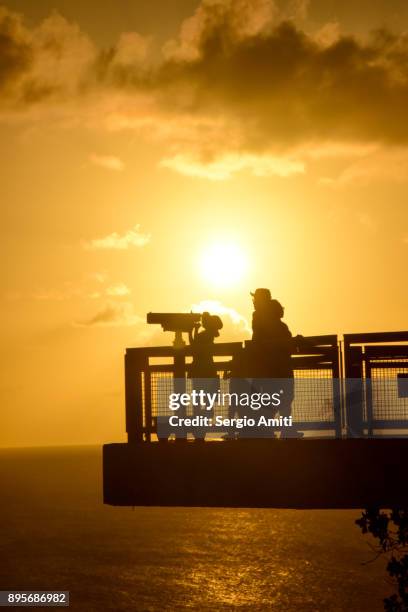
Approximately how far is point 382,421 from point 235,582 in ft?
537

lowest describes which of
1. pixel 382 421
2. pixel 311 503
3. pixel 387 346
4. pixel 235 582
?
pixel 235 582

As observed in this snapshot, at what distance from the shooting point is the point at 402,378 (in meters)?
12.8

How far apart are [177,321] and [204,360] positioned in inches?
25.5

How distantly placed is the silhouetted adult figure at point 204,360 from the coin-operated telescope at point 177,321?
13 cm

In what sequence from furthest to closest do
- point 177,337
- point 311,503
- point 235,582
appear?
point 235,582
point 177,337
point 311,503

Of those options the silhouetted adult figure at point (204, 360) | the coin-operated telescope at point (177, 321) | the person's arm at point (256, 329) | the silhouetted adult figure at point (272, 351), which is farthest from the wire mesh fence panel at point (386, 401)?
the coin-operated telescope at point (177, 321)

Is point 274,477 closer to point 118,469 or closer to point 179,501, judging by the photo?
point 179,501

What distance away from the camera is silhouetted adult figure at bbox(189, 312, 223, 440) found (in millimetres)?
13164

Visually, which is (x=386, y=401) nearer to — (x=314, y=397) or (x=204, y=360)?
(x=314, y=397)

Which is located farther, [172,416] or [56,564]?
[56,564]

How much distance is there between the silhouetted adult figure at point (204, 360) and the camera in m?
13.2

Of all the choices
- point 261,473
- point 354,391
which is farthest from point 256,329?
point 261,473

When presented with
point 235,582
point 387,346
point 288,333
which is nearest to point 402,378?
point 387,346

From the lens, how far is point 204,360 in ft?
43.3
